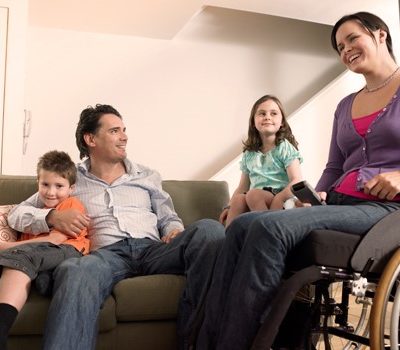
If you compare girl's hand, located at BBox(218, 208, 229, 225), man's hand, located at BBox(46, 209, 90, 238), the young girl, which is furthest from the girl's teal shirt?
man's hand, located at BBox(46, 209, 90, 238)

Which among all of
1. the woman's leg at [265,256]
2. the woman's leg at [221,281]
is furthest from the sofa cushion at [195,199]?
the woman's leg at [265,256]

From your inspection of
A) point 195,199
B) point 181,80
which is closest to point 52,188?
point 195,199

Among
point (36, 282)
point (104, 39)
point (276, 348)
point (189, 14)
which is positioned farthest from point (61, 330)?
point (104, 39)

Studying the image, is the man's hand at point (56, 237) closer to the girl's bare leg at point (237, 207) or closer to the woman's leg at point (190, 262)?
the woman's leg at point (190, 262)

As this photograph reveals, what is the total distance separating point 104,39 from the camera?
469cm

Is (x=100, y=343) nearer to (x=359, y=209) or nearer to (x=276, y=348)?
(x=276, y=348)

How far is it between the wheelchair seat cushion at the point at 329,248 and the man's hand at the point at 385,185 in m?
0.17

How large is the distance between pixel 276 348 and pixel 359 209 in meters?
0.44

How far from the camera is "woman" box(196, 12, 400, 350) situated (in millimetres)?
1364

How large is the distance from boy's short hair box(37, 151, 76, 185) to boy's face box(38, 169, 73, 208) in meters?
0.02

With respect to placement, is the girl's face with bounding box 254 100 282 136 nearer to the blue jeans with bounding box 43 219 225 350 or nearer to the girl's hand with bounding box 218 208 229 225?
the girl's hand with bounding box 218 208 229 225

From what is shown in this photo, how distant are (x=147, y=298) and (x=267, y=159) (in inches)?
42.7

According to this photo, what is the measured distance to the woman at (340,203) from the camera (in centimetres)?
136

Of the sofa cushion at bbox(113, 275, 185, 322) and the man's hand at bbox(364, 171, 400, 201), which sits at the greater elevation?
the man's hand at bbox(364, 171, 400, 201)
